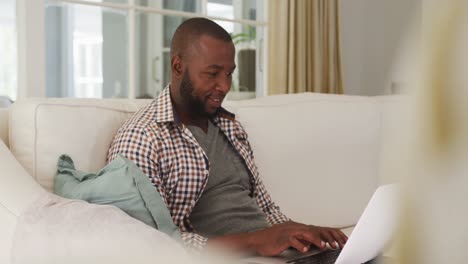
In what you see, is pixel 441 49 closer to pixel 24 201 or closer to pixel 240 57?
pixel 24 201

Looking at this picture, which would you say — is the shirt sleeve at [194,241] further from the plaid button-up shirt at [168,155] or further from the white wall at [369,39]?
the white wall at [369,39]

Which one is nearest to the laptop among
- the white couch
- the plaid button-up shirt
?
the plaid button-up shirt

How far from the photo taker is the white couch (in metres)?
1.56

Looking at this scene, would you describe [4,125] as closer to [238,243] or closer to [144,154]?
[144,154]

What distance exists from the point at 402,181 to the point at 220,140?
182cm

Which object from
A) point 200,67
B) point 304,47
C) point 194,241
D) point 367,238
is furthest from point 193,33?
point 304,47

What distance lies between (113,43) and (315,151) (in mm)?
973

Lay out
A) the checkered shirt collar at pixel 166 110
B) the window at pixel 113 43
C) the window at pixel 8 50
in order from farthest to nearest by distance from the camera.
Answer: the window at pixel 113 43 < the window at pixel 8 50 < the checkered shirt collar at pixel 166 110

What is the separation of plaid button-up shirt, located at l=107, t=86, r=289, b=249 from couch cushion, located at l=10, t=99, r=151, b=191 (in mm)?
50

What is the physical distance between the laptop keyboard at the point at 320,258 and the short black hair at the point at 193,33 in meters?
0.67

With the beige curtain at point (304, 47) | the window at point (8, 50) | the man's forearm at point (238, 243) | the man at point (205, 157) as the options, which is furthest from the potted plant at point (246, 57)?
the man's forearm at point (238, 243)

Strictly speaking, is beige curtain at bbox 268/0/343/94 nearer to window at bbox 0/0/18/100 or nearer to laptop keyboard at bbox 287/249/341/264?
window at bbox 0/0/18/100

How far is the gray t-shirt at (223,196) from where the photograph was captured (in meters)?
1.77

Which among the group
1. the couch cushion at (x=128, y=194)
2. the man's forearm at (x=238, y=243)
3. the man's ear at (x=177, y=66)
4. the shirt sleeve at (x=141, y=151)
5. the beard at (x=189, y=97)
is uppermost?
the man's ear at (x=177, y=66)
